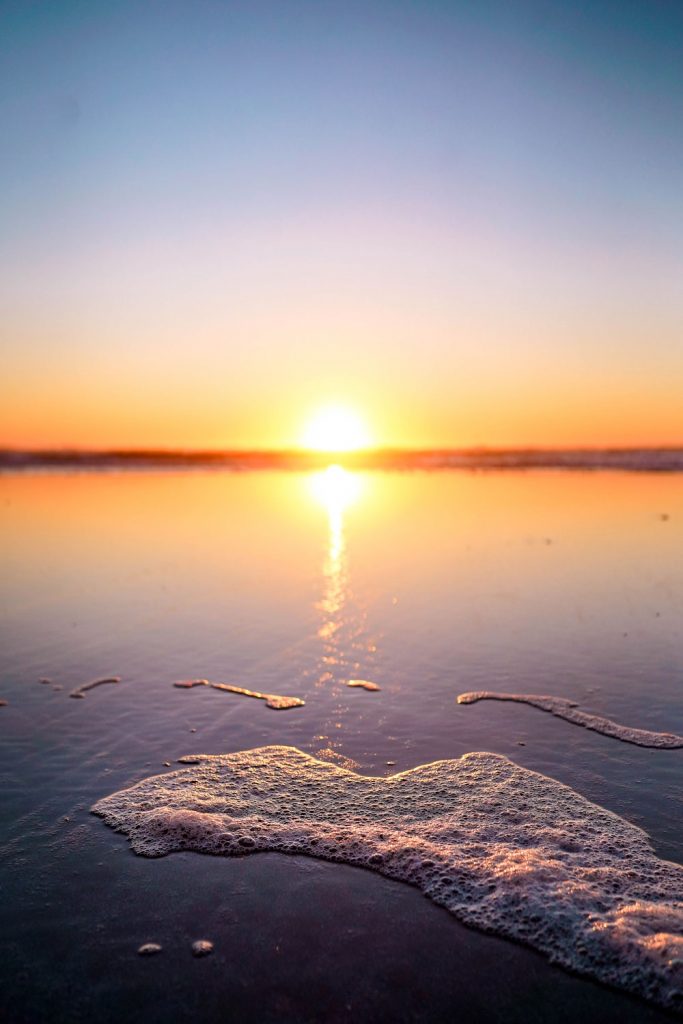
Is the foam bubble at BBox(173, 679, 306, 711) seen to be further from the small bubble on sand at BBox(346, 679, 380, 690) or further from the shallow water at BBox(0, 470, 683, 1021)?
the small bubble on sand at BBox(346, 679, 380, 690)

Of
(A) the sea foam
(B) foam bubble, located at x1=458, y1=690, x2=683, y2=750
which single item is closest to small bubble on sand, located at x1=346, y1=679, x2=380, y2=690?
(B) foam bubble, located at x1=458, y1=690, x2=683, y2=750

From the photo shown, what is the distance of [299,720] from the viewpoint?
671 centimetres

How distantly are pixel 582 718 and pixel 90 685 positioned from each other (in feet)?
16.7

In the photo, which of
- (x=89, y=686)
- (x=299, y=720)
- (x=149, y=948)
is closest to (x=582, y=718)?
(x=299, y=720)

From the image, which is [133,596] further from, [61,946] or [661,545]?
[661,545]

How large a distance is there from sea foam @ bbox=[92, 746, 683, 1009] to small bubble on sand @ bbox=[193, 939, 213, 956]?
87 cm

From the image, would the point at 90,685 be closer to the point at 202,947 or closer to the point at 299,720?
the point at 299,720

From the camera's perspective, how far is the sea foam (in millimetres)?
3857

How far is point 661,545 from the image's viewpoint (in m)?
15.9

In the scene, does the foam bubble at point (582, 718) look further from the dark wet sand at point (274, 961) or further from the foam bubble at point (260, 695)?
the dark wet sand at point (274, 961)

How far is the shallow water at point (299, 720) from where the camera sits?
11.7 feet

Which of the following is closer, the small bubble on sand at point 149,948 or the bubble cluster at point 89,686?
the small bubble on sand at point 149,948

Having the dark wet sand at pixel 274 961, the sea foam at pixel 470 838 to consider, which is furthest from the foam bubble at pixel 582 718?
the dark wet sand at pixel 274 961

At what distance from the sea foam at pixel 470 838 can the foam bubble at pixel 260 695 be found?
3.24 ft
